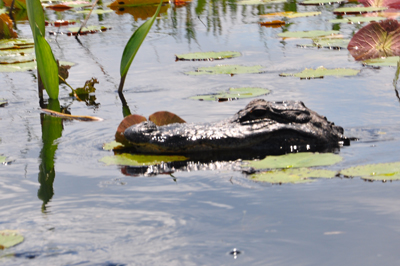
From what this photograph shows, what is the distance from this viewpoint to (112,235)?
216cm

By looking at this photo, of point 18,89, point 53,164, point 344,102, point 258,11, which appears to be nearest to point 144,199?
point 53,164

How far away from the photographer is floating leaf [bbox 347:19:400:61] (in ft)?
19.7

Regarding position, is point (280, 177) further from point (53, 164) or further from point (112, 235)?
point (53, 164)

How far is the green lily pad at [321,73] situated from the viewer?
498 centimetres

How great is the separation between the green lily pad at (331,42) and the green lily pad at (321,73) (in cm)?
136

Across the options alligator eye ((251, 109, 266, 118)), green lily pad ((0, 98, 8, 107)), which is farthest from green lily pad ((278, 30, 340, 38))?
alligator eye ((251, 109, 266, 118))

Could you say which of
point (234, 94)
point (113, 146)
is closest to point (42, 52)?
point (113, 146)

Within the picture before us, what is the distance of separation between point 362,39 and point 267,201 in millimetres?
4128

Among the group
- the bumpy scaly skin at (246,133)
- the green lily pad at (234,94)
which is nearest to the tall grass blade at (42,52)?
the green lily pad at (234,94)

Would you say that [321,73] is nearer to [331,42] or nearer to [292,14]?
[331,42]

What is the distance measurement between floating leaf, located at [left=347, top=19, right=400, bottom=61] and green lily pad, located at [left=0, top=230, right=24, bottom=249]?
462 cm

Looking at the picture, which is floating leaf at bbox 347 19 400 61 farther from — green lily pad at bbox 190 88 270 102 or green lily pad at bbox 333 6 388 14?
green lily pad at bbox 333 6 388 14

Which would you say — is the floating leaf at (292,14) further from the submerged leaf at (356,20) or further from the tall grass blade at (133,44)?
the tall grass blade at (133,44)

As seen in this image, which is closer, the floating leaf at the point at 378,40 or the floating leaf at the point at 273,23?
the floating leaf at the point at 378,40
